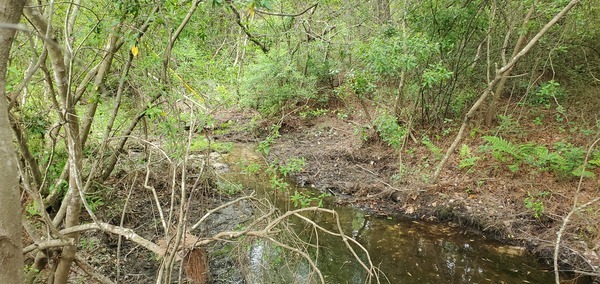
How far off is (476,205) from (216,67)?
5363 millimetres

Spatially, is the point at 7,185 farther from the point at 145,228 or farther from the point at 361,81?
the point at 361,81

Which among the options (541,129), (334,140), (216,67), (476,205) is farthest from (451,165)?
(216,67)

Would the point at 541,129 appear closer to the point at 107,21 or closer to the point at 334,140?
the point at 334,140

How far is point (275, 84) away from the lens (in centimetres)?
1239

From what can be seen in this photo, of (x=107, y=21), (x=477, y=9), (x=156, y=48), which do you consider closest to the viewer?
(x=107, y=21)

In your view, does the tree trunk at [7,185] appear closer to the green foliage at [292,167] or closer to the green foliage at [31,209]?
the green foliage at [31,209]

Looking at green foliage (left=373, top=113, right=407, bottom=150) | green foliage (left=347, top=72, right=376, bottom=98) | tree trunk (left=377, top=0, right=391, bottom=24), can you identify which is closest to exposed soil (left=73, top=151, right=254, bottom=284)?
green foliage (left=347, top=72, right=376, bottom=98)

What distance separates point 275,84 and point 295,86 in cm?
70

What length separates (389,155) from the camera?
30.3 ft

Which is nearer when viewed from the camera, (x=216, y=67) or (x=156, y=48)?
(x=156, y=48)

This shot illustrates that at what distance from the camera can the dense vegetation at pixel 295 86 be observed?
348 cm

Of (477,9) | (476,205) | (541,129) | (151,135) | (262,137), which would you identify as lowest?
(476,205)

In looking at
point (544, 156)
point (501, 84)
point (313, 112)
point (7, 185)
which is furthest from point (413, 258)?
point (313, 112)

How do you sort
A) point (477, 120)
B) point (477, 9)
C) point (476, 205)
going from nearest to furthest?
point (476, 205)
point (477, 9)
point (477, 120)
